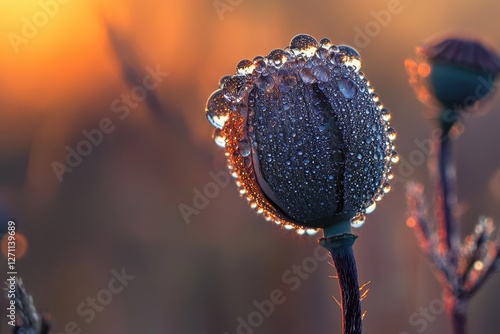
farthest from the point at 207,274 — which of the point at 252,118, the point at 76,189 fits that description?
the point at 252,118

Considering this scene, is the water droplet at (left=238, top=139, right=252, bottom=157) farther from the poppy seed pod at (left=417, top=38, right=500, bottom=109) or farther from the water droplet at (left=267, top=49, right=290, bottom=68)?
the poppy seed pod at (left=417, top=38, right=500, bottom=109)

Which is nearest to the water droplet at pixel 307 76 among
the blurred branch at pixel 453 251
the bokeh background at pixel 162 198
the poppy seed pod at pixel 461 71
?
the blurred branch at pixel 453 251

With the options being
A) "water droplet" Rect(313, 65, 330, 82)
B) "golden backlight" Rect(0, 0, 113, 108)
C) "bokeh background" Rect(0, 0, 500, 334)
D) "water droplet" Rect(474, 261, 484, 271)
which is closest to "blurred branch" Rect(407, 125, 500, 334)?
"water droplet" Rect(474, 261, 484, 271)

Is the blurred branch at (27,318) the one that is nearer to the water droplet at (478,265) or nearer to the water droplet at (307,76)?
the water droplet at (307,76)

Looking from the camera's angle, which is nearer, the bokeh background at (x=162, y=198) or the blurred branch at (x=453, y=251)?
the blurred branch at (x=453, y=251)

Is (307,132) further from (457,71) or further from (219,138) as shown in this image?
(457,71)

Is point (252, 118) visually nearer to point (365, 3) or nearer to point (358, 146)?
point (358, 146)
